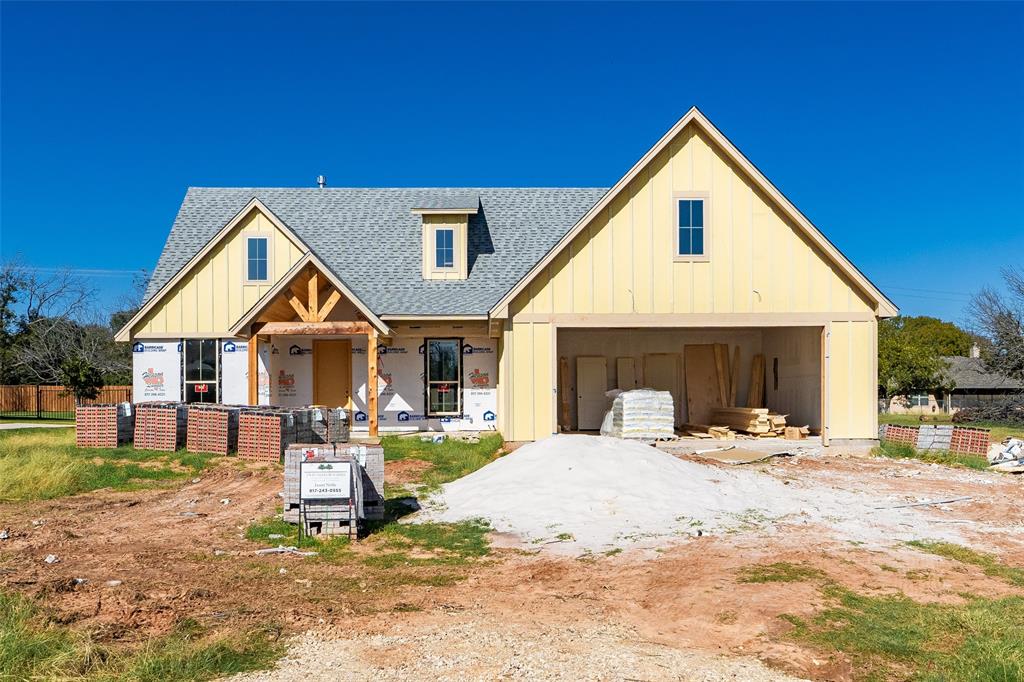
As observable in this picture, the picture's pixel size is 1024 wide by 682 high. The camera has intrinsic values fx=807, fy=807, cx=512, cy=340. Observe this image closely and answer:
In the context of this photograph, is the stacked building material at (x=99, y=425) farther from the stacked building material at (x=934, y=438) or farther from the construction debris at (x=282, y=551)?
the stacked building material at (x=934, y=438)

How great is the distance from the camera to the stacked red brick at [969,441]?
19281 mm

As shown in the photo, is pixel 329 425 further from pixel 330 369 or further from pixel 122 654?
pixel 122 654

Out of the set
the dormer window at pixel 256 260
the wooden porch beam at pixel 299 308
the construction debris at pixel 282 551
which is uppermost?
the dormer window at pixel 256 260

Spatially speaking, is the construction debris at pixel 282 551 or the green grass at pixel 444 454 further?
the green grass at pixel 444 454

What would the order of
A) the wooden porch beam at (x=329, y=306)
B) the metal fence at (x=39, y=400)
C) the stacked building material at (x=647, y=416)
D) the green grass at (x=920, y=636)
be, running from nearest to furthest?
1. the green grass at (x=920, y=636)
2. the stacked building material at (x=647, y=416)
3. the wooden porch beam at (x=329, y=306)
4. the metal fence at (x=39, y=400)

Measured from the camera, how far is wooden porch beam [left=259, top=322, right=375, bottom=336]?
1923cm

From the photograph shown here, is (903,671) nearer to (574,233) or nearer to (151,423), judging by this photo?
(574,233)

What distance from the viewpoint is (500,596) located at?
26.2 feet

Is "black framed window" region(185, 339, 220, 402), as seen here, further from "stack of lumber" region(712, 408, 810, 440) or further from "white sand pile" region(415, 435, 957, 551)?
"stack of lumber" region(712, 408, 810, 440)

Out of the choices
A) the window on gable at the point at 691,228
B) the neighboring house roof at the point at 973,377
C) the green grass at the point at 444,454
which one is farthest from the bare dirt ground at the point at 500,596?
the neighboring house roof at the point at 973,377

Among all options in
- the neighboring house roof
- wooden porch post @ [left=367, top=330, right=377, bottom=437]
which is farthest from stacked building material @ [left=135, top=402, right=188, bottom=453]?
the neighboring house roof

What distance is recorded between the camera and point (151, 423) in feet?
61.2

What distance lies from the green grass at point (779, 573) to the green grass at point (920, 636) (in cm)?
48

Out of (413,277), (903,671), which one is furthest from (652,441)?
(903,671)
